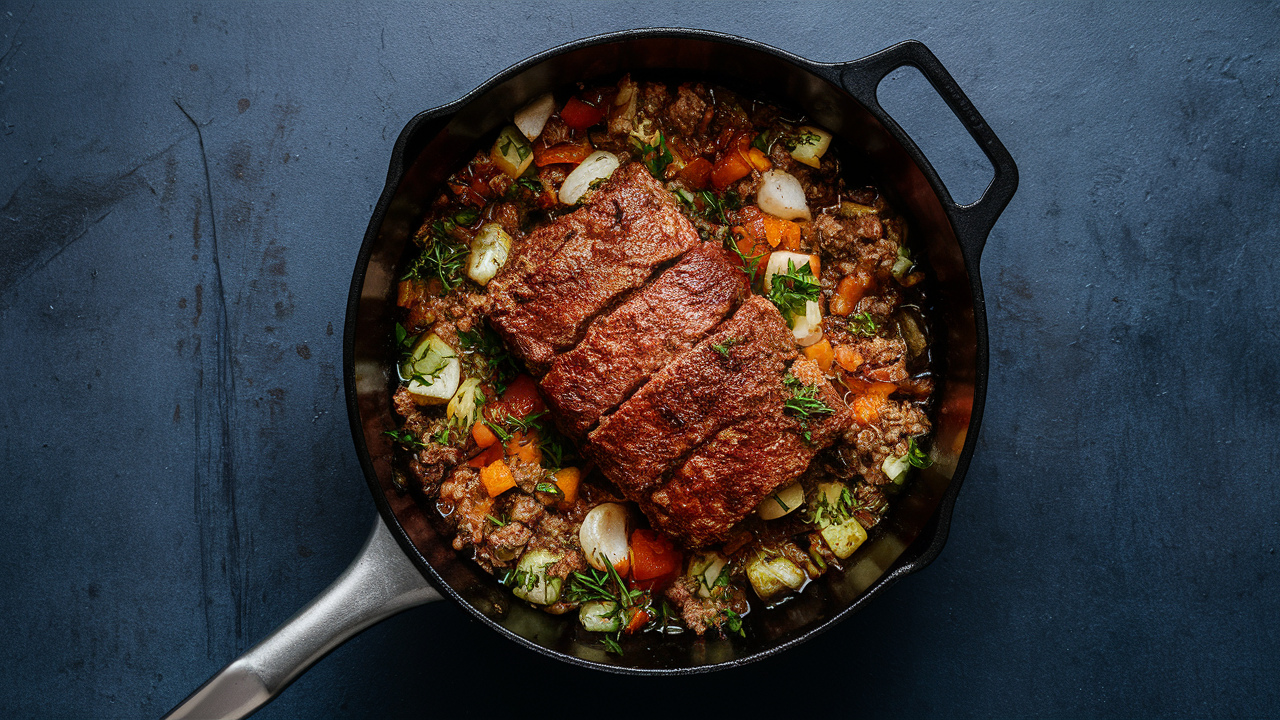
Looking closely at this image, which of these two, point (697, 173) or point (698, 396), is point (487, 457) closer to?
point (698, 396)

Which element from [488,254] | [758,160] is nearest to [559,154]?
[488,254]

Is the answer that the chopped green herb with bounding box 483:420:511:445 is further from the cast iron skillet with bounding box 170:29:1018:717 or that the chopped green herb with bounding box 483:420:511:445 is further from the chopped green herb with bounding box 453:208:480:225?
the chopped green herb with bounding box 453:208:480:225

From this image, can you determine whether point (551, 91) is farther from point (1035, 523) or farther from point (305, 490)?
point (1035, 523)

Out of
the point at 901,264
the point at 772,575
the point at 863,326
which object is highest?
the point at 901,264

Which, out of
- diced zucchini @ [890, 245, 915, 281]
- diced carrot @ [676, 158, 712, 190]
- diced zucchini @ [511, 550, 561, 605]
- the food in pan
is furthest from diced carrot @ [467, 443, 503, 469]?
diced zucchini @ [890, 245, 915, 281]

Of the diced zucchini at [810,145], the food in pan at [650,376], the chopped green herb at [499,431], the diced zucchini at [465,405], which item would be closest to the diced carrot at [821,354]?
the food in pan at [650,376]

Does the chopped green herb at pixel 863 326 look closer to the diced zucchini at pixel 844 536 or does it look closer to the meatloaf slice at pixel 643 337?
the meatloaf slice at pixel 643 337
